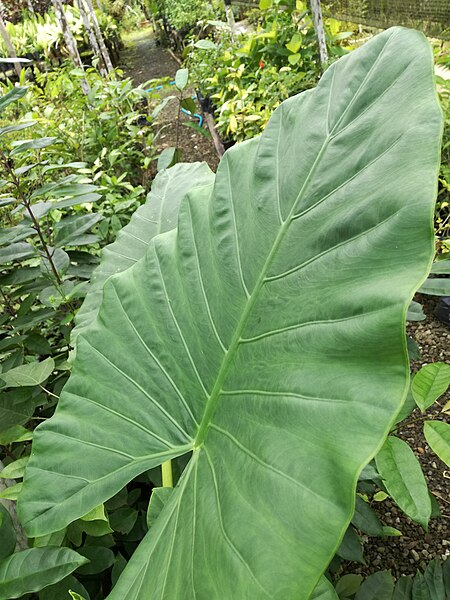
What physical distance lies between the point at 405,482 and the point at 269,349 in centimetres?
38

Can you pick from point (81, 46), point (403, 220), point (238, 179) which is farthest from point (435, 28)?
point (81, 46)

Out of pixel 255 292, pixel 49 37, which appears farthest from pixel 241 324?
pixel 49 37

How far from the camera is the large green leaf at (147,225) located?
1.06 metres

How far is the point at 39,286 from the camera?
4.44ft

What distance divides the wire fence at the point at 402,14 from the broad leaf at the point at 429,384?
1855 millimetres

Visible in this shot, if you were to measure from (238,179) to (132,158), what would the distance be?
8.93 ft

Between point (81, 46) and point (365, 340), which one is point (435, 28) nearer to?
point (365, 340)

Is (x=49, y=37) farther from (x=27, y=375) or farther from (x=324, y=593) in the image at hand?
(x=324, y=593)

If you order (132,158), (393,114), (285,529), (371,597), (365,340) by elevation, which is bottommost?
(371,597)

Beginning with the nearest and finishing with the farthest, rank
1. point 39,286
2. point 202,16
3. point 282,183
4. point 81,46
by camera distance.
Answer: point 282,183, point 39,286, point 202,16, point 81,46

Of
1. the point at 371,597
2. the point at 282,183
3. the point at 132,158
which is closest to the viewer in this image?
the point at 282,183

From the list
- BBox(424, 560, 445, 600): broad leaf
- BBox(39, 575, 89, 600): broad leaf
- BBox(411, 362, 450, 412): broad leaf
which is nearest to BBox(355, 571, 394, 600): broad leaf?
BBox(424, 560, 445, 600): broad leaf

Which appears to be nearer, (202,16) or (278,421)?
(278,421)

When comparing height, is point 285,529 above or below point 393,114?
below
